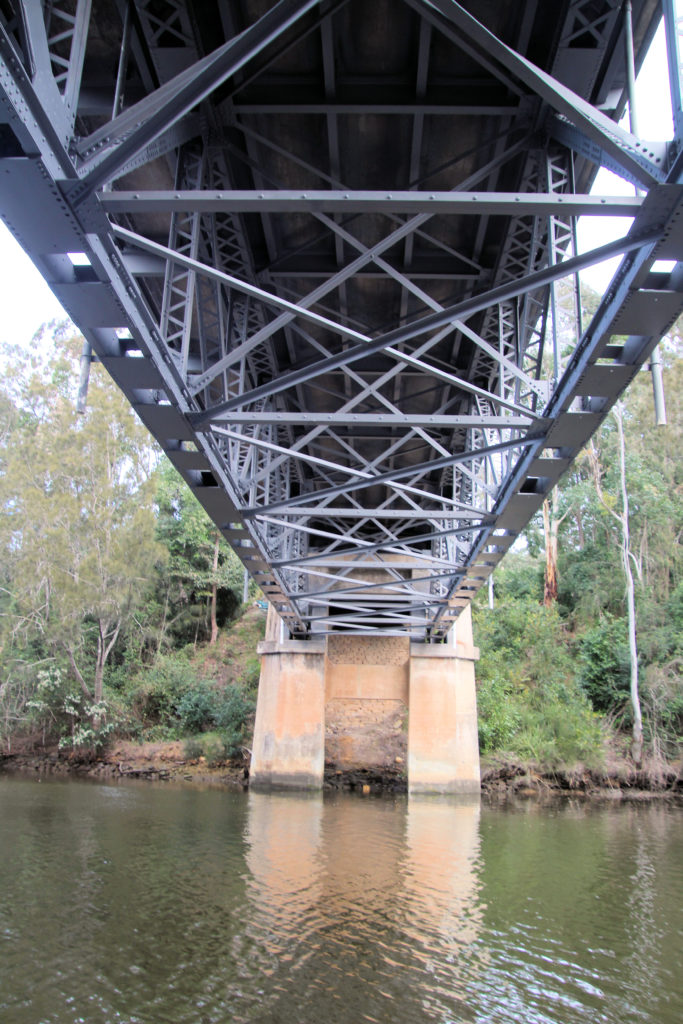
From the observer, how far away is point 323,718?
21062 mm

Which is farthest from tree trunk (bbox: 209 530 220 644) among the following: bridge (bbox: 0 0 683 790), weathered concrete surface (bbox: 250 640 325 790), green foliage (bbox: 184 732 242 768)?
bridge (bbox: 0 0 683 790)

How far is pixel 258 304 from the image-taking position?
971 centimetres

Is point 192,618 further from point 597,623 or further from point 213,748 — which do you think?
point 597,623

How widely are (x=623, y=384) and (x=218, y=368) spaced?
3859 mm

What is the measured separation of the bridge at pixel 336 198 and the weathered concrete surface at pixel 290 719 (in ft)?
32.0

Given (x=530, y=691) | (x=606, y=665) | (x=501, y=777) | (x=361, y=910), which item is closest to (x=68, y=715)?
(x=501, y=777)

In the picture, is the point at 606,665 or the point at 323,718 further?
the point at 606,665

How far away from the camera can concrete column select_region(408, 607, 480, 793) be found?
2050cm

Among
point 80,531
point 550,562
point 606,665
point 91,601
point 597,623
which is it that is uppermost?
point 550,562

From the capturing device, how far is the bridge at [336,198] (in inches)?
174

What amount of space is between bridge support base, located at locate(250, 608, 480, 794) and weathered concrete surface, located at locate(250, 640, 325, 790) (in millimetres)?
27

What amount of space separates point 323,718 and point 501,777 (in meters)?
6.34

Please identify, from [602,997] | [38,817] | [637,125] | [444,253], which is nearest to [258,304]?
[444,253]

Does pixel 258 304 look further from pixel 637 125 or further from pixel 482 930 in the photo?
pixel 482 930
